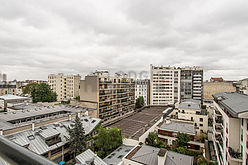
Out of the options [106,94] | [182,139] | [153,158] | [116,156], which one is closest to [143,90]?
[106,94]

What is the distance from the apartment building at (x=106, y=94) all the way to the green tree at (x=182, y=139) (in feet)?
61.3

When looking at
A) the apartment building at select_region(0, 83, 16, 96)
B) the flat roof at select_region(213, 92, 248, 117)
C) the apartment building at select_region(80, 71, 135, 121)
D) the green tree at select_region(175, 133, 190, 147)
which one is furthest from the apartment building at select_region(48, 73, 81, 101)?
the flat roof at select_region(213, 92, 248, 117)

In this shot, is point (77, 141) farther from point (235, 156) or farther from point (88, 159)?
point (235, 156)

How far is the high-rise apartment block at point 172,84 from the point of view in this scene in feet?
175

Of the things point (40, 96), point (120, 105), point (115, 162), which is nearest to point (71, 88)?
point (40, 96)

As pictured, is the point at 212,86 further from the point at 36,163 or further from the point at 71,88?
the point at 36,163

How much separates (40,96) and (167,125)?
37.8 meters

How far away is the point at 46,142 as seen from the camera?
53.8 feet

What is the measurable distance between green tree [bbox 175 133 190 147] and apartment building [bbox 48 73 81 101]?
44800 millimetres

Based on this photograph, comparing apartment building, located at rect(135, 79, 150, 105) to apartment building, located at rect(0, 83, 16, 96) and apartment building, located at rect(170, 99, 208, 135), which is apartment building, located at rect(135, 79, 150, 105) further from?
apartment building, located at rect(0, 83, 16, 96)

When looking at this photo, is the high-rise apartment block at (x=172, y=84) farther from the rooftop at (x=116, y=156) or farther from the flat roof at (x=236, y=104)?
the flat roof at (x=236, y=104)

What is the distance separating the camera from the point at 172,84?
2133 inches

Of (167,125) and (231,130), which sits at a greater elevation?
(231,130)

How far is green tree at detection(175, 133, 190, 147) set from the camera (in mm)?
18703
